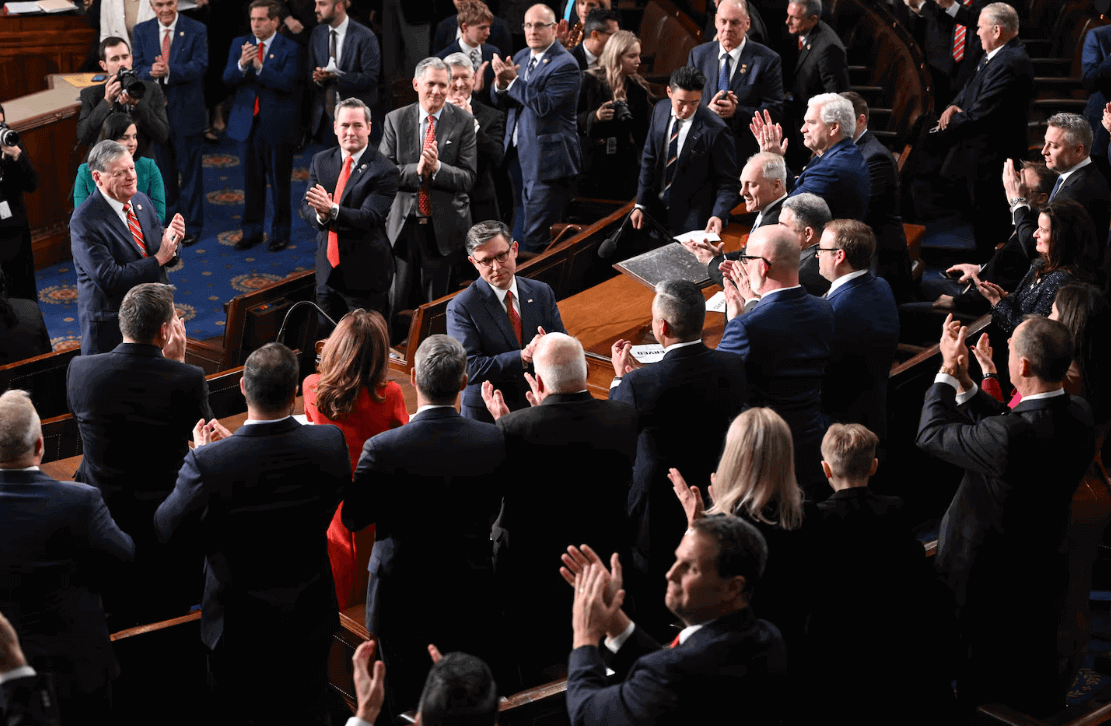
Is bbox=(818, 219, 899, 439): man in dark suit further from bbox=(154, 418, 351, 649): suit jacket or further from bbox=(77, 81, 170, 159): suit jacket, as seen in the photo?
bbox=(77, 81, 170, 159): suit jacket

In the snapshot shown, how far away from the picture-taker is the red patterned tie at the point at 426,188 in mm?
6160

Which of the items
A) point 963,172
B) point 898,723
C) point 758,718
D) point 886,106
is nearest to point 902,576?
point 898,723

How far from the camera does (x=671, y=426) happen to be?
377 centimetres

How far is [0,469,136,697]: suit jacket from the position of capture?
2.97 metres

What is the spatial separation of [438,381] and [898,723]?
152cm

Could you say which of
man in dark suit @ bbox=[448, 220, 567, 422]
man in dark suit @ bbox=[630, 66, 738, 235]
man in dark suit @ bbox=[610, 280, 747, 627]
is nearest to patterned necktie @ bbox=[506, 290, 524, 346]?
man in dark suit @ bbox=[448, 220, 567, 422]

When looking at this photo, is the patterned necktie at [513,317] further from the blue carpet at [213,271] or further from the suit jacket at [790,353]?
the blue carpet at [213,271]

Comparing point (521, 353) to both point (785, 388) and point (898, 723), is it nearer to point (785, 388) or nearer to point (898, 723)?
point (785, 388)

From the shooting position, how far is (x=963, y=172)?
7348 millimetres

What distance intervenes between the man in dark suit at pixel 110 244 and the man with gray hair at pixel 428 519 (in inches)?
91.6

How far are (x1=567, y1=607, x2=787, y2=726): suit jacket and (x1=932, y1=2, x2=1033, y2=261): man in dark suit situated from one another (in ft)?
17.5

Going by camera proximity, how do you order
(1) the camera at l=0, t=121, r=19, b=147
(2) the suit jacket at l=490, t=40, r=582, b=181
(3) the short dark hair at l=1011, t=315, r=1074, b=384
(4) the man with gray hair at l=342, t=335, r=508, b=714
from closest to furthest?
(4) the man with gray hair at l=342, t=335, r=508, b=714 → (3) the short dark hair at l=1011, t=315, r=1074, b=384 → (1) the camera at l=0, t=121, r=19, b=147 → (2) the suit jacket at l=490, t=40, r=582, b=181

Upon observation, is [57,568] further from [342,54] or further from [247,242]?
[342,54]

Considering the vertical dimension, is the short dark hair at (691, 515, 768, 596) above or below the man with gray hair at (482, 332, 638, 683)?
above
